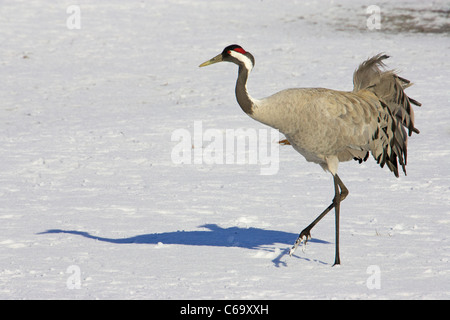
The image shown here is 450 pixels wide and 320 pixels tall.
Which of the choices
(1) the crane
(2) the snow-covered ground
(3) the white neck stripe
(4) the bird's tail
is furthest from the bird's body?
(2) the snow-covered ground

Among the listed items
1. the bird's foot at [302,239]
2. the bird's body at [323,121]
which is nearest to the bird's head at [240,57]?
the bird's body at [323,121]

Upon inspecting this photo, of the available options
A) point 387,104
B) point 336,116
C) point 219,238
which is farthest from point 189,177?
point 336,116

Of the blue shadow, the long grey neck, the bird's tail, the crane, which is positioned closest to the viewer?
the long grey neck

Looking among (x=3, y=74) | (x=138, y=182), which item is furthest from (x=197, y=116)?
(x=3, y=74)

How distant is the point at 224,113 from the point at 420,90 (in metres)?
4.39

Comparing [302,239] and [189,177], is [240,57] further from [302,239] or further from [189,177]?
[189,177]

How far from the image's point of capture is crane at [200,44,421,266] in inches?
270

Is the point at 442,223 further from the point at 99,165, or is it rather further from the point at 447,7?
the point at 447,7

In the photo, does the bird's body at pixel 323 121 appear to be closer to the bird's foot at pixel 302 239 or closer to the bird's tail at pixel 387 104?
the bird's tail at pixel 387 104

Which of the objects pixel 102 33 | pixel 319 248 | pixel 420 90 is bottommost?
pixel 319 248

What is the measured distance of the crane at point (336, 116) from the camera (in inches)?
270

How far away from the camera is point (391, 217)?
872 centimetres

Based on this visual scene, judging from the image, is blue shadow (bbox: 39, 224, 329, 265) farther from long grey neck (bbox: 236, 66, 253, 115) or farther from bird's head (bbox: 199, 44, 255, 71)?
bird's head (bbox: 199, 44, 255, 71)

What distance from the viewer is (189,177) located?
36.1 ft
